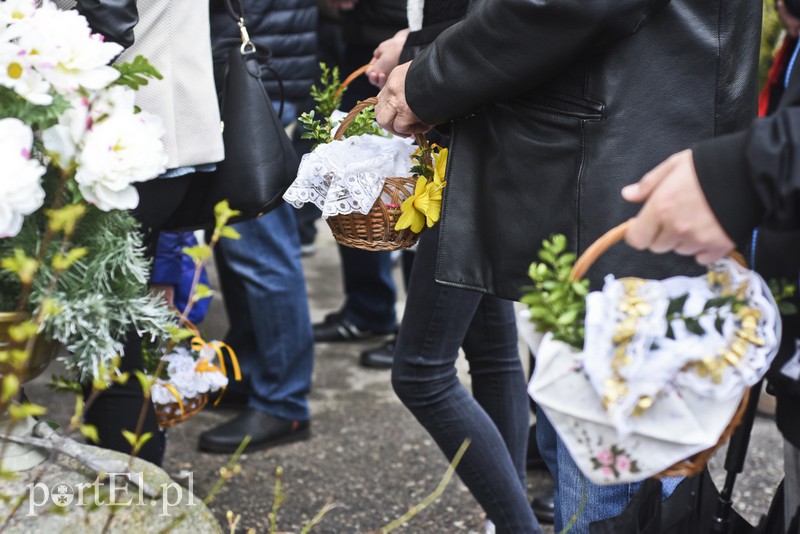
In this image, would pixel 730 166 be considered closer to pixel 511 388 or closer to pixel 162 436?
pixel 511 388

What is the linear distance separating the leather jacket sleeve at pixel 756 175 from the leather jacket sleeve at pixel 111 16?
1155 millimetres

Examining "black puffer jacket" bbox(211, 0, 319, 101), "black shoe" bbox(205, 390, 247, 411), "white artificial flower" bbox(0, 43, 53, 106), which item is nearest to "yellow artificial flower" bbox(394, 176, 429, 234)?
"white artificial flower" bbox(0, 43, 53, 106)

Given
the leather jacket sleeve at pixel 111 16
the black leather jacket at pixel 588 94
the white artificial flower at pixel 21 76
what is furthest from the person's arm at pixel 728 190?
the leather jacket sleeve at pixel 111 16

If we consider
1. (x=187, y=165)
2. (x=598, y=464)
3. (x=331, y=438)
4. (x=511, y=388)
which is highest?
(x=187, y=165)

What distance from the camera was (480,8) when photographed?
5.31 feet

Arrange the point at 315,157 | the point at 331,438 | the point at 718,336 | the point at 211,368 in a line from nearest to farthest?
1. the point at 718,336
2. the point at 315,157
3. the point at 211,368
4. the point at 331,438

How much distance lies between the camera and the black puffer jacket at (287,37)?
9.57 feet

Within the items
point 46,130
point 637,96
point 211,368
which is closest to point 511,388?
point 211,368

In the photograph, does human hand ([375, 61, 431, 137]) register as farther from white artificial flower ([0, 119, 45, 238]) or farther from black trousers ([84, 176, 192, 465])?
white artificial flower ([0, 119, 45, 238])

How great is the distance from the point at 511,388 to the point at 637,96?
105 cm

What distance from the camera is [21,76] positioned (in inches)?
54.7

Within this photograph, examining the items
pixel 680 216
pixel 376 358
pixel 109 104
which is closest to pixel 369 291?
pixel 376 358

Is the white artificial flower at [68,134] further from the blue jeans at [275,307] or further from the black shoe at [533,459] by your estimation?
the black shoe at [533,459]

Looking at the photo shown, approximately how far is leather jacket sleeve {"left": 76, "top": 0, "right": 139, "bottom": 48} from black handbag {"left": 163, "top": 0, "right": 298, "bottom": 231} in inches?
Result: 16.8
